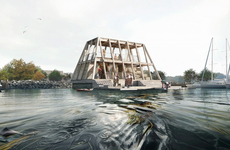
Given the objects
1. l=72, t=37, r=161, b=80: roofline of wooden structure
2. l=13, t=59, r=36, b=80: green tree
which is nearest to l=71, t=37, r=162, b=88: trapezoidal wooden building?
l=72, t=37, r=161, b=80: roofline of wooden structure

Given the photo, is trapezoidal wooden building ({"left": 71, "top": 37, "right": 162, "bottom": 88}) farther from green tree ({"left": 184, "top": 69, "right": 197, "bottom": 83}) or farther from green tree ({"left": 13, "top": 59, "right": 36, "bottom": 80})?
green tree ({"left": 184, "top": 69, "right": 197, "bottom": 83})

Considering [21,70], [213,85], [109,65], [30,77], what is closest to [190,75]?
[213,85]

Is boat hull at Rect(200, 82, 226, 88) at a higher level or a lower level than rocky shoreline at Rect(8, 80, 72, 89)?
higher

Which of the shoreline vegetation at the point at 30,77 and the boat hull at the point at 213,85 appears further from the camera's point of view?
the shoreline vegetation at the point at 30,77

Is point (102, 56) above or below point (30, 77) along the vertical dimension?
above

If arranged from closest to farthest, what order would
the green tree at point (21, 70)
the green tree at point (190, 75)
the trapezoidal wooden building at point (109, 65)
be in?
1. the trapezoidal wooden building at point (109, 65)
2. the green tree at point (21, 70)
3. the green tree at point (190, 75)

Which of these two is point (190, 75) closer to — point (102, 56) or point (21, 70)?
point (102, 56)

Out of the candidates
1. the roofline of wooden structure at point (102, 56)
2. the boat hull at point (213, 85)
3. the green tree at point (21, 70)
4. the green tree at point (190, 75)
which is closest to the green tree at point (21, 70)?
the green tree at point (21, 70)

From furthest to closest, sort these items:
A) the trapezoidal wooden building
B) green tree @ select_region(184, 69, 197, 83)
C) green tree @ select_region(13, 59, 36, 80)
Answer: green tree @ select_region(184, 69, 197, 83)
green tree @ select_region(13, 59, 36, 80)
the trapezoidal wooden building

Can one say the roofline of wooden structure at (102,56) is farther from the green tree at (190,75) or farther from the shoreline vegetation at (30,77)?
the green tree at (190,75)

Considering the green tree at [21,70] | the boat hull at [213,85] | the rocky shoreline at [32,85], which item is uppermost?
the green tree at [21,70]

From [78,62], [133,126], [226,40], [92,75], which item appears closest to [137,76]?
[92,75]

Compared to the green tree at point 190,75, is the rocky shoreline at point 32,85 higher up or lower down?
lower down

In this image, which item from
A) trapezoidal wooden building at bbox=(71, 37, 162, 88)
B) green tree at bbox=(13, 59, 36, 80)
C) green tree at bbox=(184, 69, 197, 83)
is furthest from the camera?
green tree at bbox=(184, 69, 197, 83)
